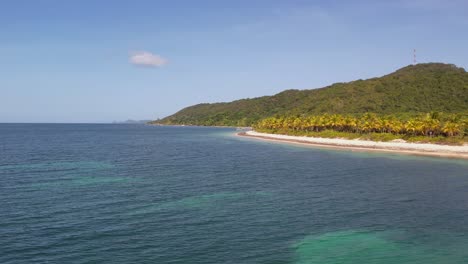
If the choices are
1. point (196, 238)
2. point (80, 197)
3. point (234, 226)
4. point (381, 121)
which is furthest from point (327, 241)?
point (381, 121)

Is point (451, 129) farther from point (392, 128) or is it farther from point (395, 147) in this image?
point (392, 128)

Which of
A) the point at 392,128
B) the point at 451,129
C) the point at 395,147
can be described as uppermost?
the point at 392,128

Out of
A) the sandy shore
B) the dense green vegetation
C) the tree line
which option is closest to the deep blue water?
the sandy shore

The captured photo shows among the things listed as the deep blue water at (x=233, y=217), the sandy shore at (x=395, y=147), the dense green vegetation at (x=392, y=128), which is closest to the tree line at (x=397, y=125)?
the dense green vegetation at (x=392, y=128)

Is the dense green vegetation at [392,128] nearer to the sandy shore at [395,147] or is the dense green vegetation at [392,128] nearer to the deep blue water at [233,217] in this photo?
the sandy shore at [395,147]

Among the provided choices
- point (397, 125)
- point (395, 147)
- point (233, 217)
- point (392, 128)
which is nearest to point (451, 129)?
point (395, 147)

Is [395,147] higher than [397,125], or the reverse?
[397,125]

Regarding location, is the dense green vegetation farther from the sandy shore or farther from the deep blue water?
the deep blue water
